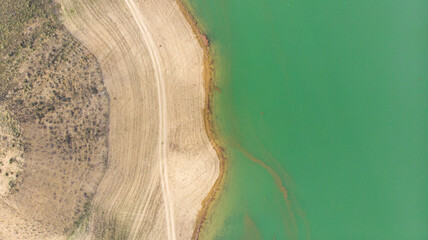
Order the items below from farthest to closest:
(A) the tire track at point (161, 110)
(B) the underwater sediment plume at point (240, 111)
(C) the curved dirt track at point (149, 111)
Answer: (A) the tire track at point (161, 110) < (C) the curved dirt track at point (149, 111) < (B) the underwater sediment plume at point (240, 111)

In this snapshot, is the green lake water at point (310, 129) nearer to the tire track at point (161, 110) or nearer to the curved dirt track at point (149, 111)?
the curved dirt track at point (149, 111)

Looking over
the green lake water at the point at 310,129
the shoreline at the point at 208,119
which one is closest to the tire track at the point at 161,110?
the shoreline at the point at 208,119

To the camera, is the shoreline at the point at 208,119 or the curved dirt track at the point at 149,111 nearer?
the curved dirt track at the point at 149,111

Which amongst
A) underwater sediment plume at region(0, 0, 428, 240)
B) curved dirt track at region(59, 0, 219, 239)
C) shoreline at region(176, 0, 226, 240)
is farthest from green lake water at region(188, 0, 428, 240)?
curved dirt track at region(59, 0, 219, 239)

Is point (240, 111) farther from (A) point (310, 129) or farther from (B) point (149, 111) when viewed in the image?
(B) point (149, 111)

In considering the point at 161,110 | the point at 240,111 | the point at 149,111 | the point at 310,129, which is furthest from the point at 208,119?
the point at 310,129

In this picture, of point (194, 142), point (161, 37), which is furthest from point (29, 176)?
point (161, 37)
